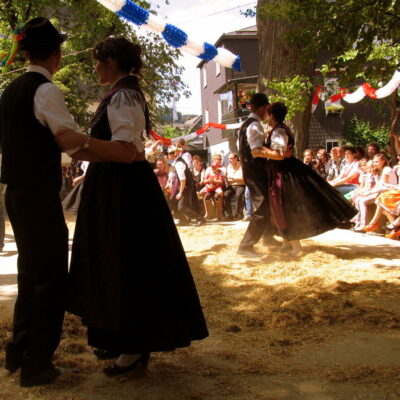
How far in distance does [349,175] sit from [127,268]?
7936 millimetres

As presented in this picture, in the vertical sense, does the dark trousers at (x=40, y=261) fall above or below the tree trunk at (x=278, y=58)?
below

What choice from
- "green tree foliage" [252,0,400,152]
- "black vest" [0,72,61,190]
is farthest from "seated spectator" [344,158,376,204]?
"black vest" [0,72,61,190]

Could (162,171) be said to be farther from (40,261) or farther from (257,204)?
(40,261)

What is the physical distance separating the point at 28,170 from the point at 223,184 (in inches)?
383

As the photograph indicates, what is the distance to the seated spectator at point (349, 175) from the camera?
31.6 ft

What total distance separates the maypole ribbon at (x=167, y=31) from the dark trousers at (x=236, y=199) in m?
3.21

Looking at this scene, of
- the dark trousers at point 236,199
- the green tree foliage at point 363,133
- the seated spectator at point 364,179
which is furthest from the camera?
the green tree foliage at point 363,133

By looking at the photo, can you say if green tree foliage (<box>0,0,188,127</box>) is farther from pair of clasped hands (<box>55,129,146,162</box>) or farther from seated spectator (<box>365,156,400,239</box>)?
pair of clasped hands (<box>55,129,146,162</box>)

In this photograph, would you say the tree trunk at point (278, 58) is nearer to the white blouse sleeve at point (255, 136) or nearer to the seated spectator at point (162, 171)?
the white blouse sleeve at point (255, 136)

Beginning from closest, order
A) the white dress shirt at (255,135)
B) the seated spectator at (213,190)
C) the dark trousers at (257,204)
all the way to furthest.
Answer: the white dress shirt at (255,135), the dark trousers at (257,204), the seated spectator at (213,190)

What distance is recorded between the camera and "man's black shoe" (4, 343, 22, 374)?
103 inches

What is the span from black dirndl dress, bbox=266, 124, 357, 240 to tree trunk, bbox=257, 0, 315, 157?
8.31ft

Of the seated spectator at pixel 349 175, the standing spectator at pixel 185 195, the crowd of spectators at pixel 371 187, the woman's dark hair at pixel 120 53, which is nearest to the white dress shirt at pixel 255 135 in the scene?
the crowd of spectators at pixel 371 187

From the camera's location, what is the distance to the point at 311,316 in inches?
145
